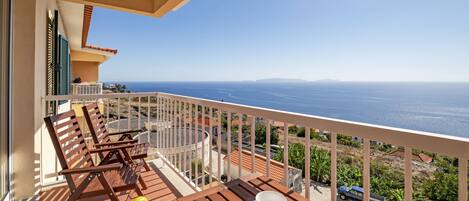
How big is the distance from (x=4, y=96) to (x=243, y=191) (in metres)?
2.26

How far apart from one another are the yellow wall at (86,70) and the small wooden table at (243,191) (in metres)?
11.7

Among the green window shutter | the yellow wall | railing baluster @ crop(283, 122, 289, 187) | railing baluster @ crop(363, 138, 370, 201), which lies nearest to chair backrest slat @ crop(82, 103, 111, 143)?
the green window shutter

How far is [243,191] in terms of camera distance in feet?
4.29

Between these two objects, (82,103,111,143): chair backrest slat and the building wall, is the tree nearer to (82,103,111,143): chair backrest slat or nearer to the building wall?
(82,103,111,143): chair backrest slat

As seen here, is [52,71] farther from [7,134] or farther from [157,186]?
[157,186]

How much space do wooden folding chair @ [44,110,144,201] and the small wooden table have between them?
83 centimetres

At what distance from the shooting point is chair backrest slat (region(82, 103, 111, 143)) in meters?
2.70

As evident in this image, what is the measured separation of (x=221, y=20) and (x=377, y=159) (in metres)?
25.7

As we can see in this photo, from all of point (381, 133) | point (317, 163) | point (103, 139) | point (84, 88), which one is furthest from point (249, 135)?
point (84, 88)

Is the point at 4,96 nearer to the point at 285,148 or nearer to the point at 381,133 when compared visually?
the point at 285,148

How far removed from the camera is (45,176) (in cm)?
284

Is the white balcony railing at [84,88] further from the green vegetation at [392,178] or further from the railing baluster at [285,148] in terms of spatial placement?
the railing baluster at [285,148]

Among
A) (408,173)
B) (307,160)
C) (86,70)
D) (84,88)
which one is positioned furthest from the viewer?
(86,70)

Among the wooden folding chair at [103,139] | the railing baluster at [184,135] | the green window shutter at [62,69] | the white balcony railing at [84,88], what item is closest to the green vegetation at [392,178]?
the railing baluster at [184,135]
